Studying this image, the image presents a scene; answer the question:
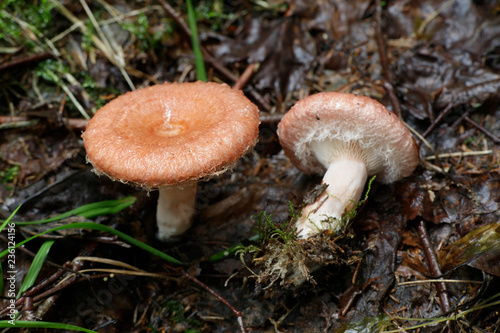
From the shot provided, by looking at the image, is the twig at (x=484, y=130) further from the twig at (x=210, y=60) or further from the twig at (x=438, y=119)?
the twig at (x=210, y=60)

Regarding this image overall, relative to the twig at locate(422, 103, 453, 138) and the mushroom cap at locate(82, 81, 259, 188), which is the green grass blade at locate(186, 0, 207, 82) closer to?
the mushroom cap at locate(82, 81, 259, 188)

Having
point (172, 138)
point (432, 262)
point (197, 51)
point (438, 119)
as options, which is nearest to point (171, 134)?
point (172, 138)

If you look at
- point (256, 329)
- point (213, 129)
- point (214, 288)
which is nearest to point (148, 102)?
point (213, 129)

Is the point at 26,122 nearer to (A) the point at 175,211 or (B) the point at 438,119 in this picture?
(A) the point at 175,211

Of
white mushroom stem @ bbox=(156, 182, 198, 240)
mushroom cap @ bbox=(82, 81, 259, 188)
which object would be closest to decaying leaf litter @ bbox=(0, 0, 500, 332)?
white mushroom stem @ bbox=(156, 182, 198, 240)

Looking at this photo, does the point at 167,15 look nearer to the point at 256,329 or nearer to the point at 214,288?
the point at 214,288

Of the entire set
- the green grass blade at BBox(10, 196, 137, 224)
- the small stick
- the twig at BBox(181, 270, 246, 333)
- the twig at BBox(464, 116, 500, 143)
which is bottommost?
the twig at BBox(181, 270, 246, 333)
